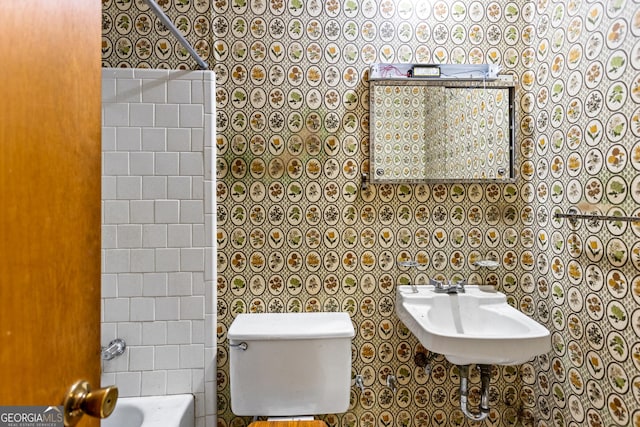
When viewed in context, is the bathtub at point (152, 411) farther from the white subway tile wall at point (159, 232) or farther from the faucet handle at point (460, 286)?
the faucet handle at point (460, 286)

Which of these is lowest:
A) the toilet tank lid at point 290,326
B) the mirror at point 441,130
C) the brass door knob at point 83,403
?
the toilet tank lid at point 290,326

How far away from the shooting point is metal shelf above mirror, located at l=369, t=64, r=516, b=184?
Result: 1.64m

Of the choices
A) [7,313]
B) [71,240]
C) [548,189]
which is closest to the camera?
[7,313]

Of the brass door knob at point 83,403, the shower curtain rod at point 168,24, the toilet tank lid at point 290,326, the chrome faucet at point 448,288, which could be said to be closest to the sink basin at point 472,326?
the chrome faucet at point 448,288

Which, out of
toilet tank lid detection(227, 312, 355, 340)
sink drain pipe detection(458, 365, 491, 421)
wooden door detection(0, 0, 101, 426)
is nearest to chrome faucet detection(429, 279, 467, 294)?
sink drain pipe detection(458, 365, 491, 421)

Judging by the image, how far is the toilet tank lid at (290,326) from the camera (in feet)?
4.59

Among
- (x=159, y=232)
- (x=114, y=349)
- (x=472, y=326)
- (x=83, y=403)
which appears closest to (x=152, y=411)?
(x=114, y=349)

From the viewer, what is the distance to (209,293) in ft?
5.07

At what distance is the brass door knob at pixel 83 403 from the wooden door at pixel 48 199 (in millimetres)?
20

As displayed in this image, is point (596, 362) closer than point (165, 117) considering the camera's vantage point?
Yes

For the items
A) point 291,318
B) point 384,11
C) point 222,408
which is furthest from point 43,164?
point 384,11

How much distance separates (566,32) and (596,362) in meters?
1.31

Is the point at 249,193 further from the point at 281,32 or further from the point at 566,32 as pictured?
the point at 566,32

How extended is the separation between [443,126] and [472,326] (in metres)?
0.92
